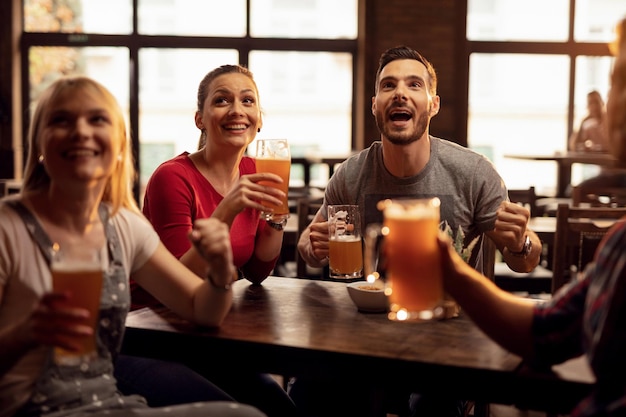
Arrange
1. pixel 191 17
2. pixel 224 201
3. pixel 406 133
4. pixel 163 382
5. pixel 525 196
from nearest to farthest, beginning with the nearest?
pixel 163 382, pixel 224 201, pixel 406 133, pixel 525 196, pixel 191 17

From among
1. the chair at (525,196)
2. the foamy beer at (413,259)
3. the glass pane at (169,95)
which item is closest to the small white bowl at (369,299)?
the foamy beer at (413,259)

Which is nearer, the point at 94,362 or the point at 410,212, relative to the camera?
the point at 410,212

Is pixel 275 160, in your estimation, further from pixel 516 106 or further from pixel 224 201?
pixel 516 106

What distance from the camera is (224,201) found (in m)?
2.18

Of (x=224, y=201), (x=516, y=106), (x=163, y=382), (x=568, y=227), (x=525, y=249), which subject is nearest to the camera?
(x=163, y=382)

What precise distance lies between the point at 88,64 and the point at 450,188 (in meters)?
5.73

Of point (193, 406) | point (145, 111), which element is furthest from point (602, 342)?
point (145, 111)

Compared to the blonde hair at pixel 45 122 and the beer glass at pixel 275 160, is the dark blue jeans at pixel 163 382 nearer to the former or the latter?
the blonde hair at pixel 45 122

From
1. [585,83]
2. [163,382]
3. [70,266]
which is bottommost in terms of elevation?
[163,382]

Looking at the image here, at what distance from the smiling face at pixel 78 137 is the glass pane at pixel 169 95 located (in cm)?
581

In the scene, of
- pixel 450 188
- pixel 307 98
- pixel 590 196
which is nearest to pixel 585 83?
pixel 307 98

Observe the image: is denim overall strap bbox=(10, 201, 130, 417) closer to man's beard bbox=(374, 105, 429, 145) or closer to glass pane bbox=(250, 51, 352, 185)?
man's beard bbox=(374, 105, 429, 145)

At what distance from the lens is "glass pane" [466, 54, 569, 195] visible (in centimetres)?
752

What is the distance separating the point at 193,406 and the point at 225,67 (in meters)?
1.40
